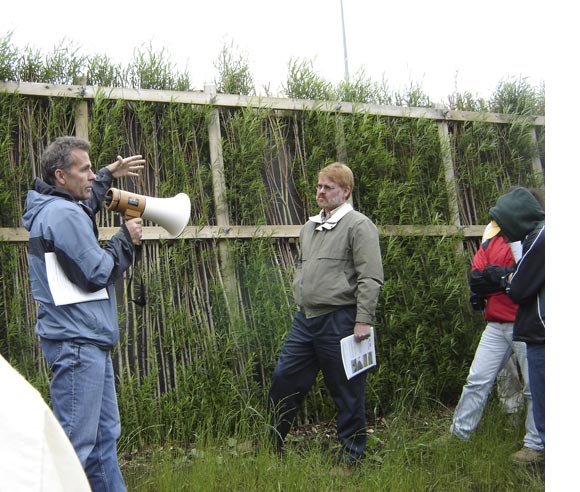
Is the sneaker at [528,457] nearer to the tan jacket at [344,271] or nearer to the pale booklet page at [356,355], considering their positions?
the pale booklet page at [356,355]

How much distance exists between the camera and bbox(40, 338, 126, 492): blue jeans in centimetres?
303

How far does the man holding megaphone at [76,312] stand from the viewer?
3066 millimetres

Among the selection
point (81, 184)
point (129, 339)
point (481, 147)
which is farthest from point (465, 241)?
point (81, 184)

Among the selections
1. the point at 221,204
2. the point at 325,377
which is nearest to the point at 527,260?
the point at 325,377

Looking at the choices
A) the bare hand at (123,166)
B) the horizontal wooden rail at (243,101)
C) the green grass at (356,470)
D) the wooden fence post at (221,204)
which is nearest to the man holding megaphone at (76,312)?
the bare hand at (123,166)

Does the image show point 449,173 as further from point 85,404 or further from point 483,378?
point 85,404

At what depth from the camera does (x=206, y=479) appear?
150 inches

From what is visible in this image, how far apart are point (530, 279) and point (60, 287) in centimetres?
246

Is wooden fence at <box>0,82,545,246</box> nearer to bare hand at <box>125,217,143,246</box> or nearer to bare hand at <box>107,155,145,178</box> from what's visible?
bare hand at <box>107,155,145,178</box>

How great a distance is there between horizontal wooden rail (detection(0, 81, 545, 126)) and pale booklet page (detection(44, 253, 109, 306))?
1.95 meters

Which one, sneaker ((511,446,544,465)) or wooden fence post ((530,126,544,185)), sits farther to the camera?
wooden fence post ((530,126,544,185))

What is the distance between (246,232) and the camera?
521 centimetres

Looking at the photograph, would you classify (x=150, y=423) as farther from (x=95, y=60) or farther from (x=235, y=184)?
(x=95, y=60)

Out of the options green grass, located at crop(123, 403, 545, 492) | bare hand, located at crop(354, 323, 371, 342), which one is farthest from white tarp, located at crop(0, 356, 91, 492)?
bare hand, located at crop(354, 323, 371, 342)
